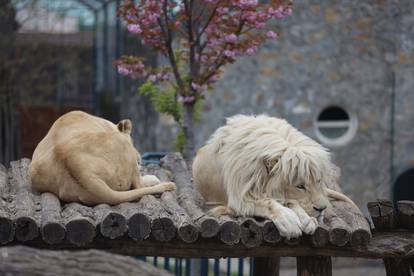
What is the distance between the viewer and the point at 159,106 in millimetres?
9375

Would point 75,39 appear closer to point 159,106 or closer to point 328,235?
point 159,106

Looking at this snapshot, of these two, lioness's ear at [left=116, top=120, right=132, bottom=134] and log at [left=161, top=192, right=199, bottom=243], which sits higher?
lioness's ear at [left=116, top=120, right=132, bottom=134]

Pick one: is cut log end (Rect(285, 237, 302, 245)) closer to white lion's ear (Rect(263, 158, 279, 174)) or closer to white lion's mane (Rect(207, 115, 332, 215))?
white lion's mane (Rect(207, 115, 332, 215))

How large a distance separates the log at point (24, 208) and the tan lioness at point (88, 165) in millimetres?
146

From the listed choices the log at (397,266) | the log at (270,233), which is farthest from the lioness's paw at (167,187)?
the log at (397,266)

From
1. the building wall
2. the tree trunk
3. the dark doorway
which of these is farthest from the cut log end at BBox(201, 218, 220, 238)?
the dark doorway

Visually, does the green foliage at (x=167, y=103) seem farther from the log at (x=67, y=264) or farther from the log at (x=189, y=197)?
the log at (x=67, y=264)

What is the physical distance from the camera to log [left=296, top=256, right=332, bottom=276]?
588 centimetres

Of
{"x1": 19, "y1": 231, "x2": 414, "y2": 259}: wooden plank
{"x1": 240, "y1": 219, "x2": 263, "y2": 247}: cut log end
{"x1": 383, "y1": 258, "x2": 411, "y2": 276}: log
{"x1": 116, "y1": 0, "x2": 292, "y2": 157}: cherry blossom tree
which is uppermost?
{"x1": 116, "y1": 0, "x2": 292, "y2": 157}: cherry blossom tree

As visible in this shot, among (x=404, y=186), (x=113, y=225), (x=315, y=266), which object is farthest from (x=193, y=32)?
(x=404, y=186)

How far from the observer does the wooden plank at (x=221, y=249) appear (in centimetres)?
538

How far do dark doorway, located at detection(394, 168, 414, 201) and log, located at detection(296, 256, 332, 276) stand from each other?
742 centimetres

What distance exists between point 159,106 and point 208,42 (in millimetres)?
1253

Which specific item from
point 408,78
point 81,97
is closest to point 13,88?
point 81,97
